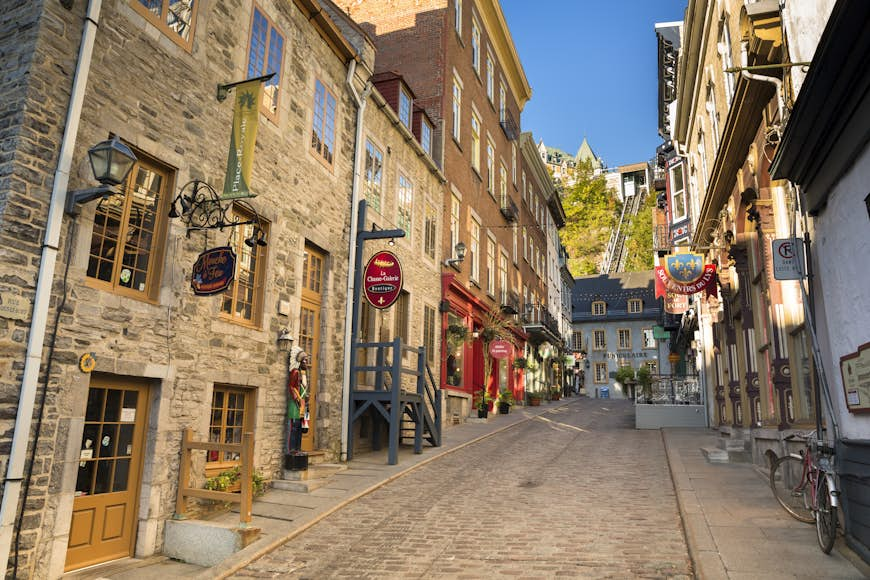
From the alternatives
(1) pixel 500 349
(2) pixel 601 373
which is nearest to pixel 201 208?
(1) pixel 500 349

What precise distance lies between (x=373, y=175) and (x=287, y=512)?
8309 millimetres

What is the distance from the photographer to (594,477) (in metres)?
10.6

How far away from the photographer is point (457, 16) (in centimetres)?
2173

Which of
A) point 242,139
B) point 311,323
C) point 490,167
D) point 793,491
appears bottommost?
point 793,491

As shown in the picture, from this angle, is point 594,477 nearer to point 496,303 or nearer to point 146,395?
point 146,395

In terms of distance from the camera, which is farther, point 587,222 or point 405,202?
point 587,222

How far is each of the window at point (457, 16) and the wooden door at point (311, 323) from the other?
13.3 metres

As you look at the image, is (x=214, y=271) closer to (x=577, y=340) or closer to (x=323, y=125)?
(x=323, y=125)

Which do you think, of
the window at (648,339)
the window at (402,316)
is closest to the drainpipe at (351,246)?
the window at (402,316)

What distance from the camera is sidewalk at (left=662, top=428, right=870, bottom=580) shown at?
217 inches

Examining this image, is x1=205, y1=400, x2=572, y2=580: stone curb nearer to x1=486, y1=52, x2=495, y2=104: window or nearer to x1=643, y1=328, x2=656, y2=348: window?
x1=486, y1=52, x2=495, y2=104: window

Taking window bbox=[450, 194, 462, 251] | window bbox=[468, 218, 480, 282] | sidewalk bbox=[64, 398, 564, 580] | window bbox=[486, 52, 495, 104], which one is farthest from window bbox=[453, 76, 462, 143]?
sidewalk bbox=[64, 398, 564, 580]

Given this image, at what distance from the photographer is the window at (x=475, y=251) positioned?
22.1 meters

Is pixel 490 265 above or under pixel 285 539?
above
